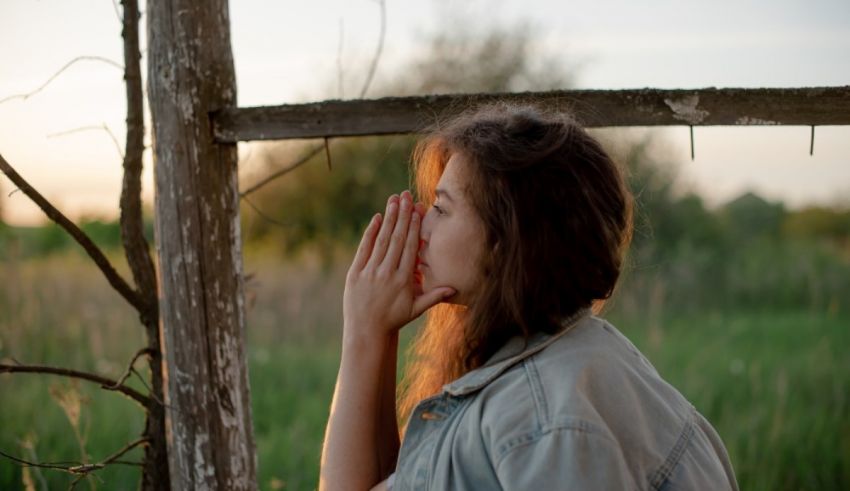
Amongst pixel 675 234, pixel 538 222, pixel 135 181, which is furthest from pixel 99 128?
Result: pixel 675 234

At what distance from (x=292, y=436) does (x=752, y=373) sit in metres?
3.24

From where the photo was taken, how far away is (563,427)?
1446 millimetres

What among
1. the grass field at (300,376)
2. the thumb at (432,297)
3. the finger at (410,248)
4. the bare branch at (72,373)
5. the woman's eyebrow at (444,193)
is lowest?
the grass field at (300,376)

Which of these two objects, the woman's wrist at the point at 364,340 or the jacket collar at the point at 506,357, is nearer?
the jacket collar at the point at 506,357

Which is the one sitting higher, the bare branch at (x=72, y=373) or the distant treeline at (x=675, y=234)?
the bare branch at (x=72, y=373)

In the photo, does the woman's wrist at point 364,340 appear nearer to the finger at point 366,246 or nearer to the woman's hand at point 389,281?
the woman's hand at point 389,281

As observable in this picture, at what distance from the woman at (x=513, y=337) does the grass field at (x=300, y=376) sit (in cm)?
109

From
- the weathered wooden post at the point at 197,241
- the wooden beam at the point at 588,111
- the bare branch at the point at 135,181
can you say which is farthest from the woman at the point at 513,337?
the bare branch at the point at 135,181

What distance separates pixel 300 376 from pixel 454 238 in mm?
4459

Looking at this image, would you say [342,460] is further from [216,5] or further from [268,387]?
[268,387]

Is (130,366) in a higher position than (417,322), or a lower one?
higher

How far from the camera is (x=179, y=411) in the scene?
88.4 inches

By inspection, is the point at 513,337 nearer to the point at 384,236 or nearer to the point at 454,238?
the point at 454,238

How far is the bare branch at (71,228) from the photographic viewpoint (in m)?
2.21
